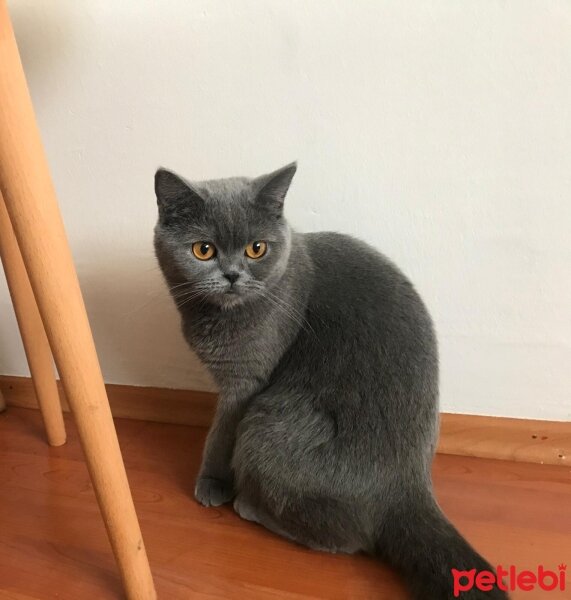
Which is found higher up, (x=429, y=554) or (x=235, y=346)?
(x=235, y=346)

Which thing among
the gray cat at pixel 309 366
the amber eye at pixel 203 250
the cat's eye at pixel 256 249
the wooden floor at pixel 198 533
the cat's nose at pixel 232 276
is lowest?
the wooden floor at pixel 198 533

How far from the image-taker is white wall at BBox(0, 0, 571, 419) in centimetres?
91

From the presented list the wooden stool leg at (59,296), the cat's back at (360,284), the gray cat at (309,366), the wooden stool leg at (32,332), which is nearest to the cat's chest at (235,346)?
the gray cat at (309,366)

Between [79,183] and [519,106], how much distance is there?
88 centimetres

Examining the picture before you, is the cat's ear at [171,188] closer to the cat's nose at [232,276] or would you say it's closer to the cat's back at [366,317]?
the cat's nose at [232,276]

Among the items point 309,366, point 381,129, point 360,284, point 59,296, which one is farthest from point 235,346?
point 381,129

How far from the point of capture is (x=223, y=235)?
2.71 ft

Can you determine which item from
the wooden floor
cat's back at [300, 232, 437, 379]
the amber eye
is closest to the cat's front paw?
the wooden floor

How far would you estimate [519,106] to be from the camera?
35.7 inches

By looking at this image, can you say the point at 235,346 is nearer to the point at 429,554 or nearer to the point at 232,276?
the point at 232,276

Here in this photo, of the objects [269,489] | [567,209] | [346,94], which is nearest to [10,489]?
[269,489]

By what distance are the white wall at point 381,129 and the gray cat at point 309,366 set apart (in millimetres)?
160

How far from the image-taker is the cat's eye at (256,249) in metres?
0.85

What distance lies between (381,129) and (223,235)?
1.20 ft
